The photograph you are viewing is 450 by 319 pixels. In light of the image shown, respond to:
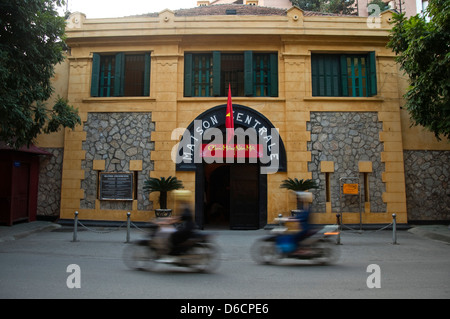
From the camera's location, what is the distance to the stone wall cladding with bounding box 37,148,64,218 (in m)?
14.1

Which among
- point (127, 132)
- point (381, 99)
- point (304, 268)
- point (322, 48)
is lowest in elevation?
point (304, 268)

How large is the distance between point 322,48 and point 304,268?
1042 centimetres

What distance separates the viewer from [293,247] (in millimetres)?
7062

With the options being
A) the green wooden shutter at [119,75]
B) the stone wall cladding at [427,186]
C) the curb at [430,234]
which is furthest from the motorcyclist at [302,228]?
the green wooden shutter at [119,75]

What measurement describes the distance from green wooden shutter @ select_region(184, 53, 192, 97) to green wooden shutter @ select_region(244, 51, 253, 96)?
94.4 inches

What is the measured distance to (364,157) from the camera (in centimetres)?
1362

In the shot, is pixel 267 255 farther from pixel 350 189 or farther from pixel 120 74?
pixel 120 74

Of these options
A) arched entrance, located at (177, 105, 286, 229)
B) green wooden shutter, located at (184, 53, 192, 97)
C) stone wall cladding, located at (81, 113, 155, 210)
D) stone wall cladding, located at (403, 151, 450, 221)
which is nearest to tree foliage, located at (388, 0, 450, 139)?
stone wall cladding, located at (403, 151, 450, 221)

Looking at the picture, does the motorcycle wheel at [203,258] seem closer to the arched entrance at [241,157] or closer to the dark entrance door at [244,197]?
the arched entrance at [241,157]

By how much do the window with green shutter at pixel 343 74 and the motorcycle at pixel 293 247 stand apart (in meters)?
8.38

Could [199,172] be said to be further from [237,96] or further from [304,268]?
[304,268]

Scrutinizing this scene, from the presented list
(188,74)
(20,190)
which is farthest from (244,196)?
(20,190)
